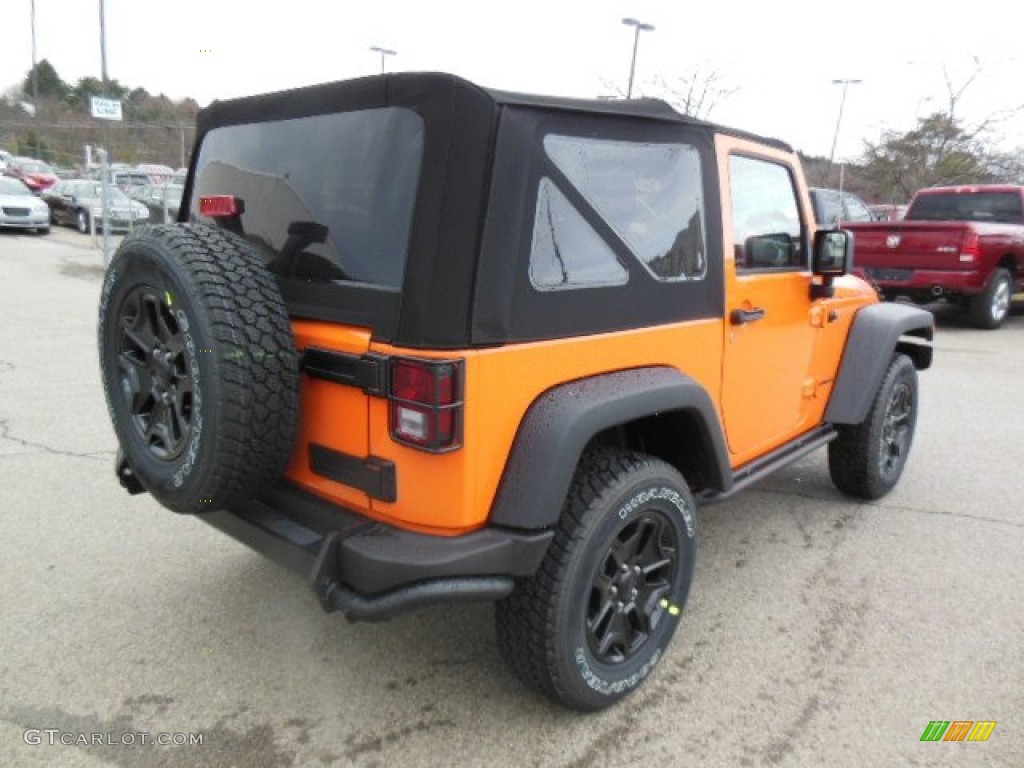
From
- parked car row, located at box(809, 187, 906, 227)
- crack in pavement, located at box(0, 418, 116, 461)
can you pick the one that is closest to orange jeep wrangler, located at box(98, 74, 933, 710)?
crack in pavement, located at box(0, 418, 116, 461)

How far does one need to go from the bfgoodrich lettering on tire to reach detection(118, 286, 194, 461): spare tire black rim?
1.15m

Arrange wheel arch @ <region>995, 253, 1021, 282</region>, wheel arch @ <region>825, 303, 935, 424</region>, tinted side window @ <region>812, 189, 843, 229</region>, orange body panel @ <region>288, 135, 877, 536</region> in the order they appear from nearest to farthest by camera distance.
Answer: orange body panel @ <region>288, 135, 877, 536</region>
wheel arch @ <region>825, 303, 935, 424</region>
wheel arch @ <region>995, 253, 1021, 282</region>
tinted side window @ <region>812, 189, 843, 229</region>

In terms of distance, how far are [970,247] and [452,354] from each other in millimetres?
9688

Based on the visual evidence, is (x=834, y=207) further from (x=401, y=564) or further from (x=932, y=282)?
(x=401, y=564)

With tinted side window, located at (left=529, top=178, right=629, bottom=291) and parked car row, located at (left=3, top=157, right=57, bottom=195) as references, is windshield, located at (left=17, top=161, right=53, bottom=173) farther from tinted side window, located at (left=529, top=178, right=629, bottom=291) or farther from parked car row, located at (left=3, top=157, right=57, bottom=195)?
tinted side window, located at (left=529, top=178, right=629, bottom=291)

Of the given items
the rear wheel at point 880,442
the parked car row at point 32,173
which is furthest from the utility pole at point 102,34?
the rear wheel at point 880,442

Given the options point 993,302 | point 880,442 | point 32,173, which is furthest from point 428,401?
point 32,173

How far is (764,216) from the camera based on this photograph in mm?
3250

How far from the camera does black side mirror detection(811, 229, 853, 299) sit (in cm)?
342

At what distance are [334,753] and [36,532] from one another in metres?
2.19

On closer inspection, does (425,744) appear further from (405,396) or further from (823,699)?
(823,699)

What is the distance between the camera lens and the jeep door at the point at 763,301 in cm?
296

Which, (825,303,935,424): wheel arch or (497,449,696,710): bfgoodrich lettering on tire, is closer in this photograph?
(497,449,696,710): bfgoodrich lettering on tire

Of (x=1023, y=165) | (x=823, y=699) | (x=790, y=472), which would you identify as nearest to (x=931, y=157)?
(x=1023, y=165)
